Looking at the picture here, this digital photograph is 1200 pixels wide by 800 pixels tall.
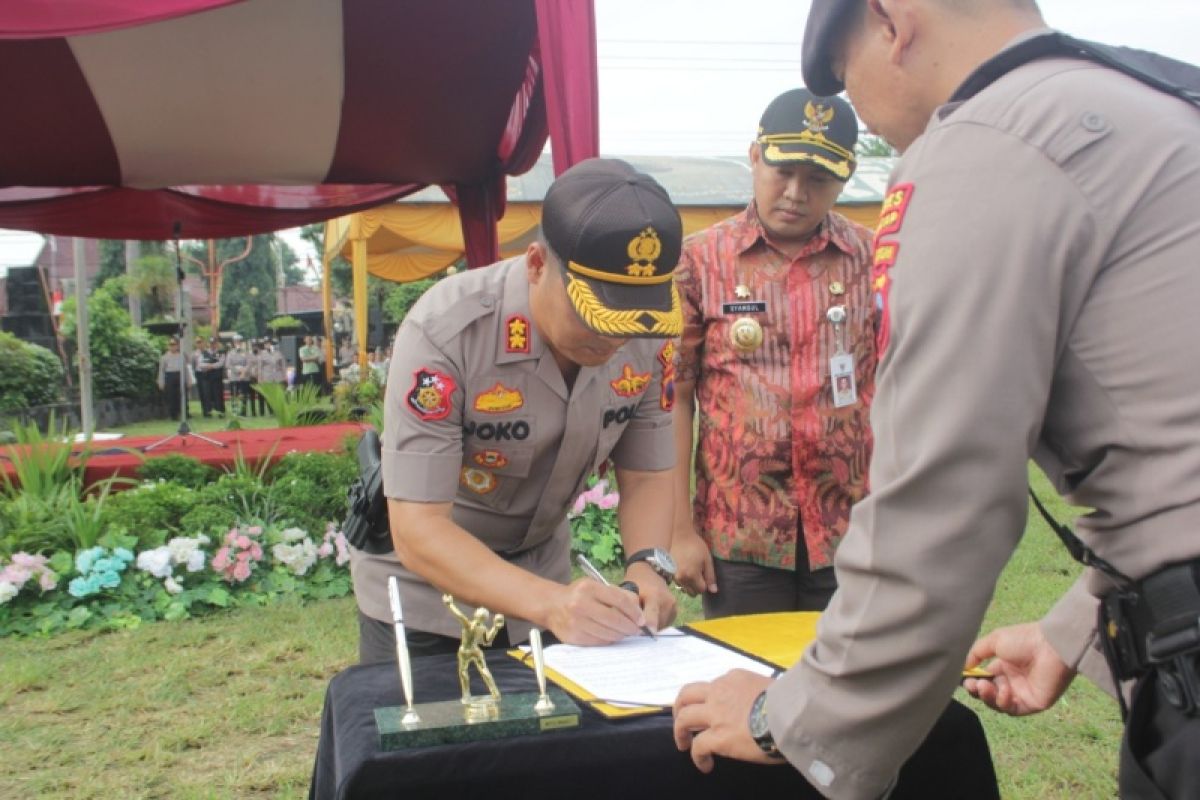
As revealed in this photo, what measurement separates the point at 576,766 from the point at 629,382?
2.82ft

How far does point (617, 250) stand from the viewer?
156cm

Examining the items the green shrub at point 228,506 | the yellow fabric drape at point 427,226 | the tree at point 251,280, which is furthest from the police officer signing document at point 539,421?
the tree at point 251,280

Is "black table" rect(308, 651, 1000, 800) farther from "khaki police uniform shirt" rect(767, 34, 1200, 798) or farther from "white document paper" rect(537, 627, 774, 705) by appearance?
"khaki police uniform shirt" rect(767, 34, 1200, 798)

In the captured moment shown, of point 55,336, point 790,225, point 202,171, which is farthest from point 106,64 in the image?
point 55,336

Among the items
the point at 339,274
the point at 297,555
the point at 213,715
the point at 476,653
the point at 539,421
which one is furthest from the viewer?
the point at 339,274

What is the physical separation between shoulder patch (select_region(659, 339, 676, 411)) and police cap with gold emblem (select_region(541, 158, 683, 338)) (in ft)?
1.24

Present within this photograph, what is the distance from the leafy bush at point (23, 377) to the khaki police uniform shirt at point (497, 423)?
12.8 m

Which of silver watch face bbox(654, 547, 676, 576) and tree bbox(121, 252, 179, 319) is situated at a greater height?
tree bbox(121, 252, 179, 319)

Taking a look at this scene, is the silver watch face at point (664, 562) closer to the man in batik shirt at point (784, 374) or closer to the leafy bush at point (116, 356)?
the man in batik shirt at point (784, 374)

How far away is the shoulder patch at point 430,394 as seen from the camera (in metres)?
1.69

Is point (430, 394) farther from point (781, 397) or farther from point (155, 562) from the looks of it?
point (155, 562)

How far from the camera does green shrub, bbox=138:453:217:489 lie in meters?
5.49

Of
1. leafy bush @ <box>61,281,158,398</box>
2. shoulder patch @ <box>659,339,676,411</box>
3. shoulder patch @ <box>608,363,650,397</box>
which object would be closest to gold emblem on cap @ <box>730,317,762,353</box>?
shoulder patch @ <box>659,339,676,411</box>

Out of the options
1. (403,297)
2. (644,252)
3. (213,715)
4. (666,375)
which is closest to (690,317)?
(666,375)
